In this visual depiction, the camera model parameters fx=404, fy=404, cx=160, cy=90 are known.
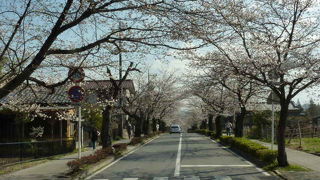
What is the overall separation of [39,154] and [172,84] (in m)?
31.4

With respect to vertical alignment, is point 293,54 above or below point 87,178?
above

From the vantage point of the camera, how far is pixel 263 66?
14070 millimetres

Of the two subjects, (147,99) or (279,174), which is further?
(147,99)

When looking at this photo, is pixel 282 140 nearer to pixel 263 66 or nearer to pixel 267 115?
pixel 263 66

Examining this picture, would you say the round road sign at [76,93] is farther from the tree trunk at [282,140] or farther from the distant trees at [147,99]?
the distant trees at [147,99]

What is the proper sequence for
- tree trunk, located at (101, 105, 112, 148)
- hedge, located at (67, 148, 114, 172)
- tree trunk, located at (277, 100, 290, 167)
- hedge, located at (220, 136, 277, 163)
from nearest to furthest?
1. hedge, located at (67, 148, 114, 172)
2. tree trunk, located at (277, 100, 290, 167)
3. hedge, located at (220, 136, 277, 163)
4. tree trunk, located at (101, 105, 112, 148)

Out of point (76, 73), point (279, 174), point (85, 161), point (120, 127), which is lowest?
point (279, 174)

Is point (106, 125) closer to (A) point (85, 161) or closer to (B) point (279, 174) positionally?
(A) point (85, 161)

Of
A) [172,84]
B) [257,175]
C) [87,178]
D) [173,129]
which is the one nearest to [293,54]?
[257,175]

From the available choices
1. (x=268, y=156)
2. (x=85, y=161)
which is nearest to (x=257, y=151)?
(x=268, y=156)

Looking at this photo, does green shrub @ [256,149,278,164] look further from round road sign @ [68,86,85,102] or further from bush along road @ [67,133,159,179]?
round road sign @ [68,86,85,102]

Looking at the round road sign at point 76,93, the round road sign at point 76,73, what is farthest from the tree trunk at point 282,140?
the round road sign at point 76,73

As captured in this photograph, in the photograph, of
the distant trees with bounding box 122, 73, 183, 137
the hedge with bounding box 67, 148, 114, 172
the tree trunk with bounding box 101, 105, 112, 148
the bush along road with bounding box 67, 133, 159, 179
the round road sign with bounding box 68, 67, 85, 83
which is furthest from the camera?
the distant trees with bounding box 122, 73, 183, 137

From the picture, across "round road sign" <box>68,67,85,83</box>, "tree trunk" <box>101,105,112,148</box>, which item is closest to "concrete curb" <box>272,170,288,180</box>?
"round road sign" <box>68,67,85,83</box>
